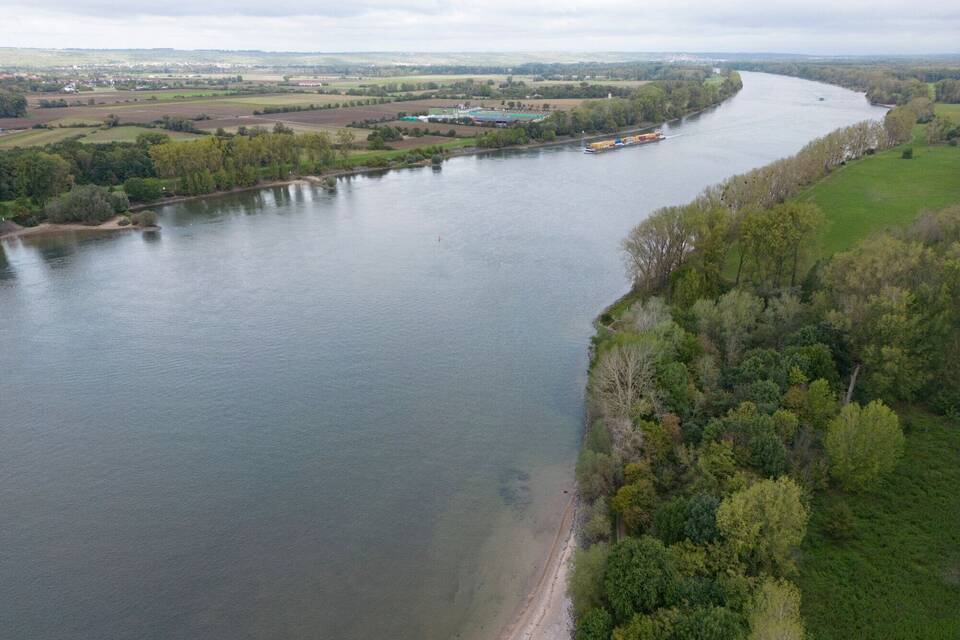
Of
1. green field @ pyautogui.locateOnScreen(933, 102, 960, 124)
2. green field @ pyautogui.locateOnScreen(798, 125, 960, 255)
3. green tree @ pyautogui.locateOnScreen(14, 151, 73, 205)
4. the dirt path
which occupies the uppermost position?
green tree @ pyautogui.locateOnScreen(14, 151, 73, 205)

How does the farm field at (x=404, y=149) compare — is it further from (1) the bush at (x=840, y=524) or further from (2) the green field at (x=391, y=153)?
(1) the bush at (x=840, y=524)

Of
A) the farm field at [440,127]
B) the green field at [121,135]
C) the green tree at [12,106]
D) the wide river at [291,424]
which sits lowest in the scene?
the wide river at [291,424]

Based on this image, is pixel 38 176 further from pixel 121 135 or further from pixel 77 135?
pixel 121 135

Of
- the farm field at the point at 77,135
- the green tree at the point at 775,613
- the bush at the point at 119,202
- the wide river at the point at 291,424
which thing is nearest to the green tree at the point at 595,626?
the green tree at the point at 775,613

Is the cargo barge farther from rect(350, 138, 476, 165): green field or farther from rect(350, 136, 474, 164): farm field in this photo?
rect(350, 136, 474, 164): farm field

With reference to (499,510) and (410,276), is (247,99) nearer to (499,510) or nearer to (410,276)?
(410,276)

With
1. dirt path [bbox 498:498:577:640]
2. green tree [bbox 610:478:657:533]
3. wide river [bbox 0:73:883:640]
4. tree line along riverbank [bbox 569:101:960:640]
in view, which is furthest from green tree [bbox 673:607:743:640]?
wide river [bbox 0:73:883:640]

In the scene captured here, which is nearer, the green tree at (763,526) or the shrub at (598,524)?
the green tree at (763,526)
